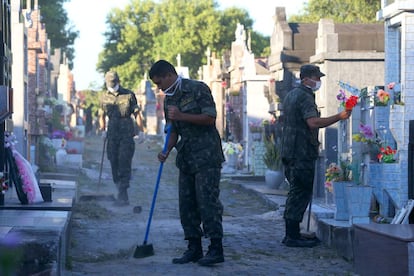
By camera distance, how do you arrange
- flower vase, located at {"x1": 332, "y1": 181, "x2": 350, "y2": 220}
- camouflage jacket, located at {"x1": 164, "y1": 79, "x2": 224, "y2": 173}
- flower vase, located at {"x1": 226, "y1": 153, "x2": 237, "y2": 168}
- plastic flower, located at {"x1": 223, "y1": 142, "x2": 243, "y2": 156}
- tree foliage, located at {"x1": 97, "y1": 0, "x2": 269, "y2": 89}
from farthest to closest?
tree foliage, located at {"x1": 97, "y1": 0, "x2": 269, "y2": 89}
flower vase, located at {"x1": 226, "y1": 153, "x2": 237, "y2": 168}
plastic flower, located at {"x1": 223, "y1": 142, "x2": 243, "y2": 156}
flower vase, located at {"x1": 332, "y1": 181, "x2": 350, "y2": 220}
camouflage jacket, located at {"x1": 164, "y1": 79, "x2": 224, "y2": 173}

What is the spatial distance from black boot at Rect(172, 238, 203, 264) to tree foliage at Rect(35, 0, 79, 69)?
2013 inches

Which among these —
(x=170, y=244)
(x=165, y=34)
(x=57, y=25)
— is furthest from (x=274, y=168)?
(x=165, y=34)

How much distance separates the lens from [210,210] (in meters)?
7.29

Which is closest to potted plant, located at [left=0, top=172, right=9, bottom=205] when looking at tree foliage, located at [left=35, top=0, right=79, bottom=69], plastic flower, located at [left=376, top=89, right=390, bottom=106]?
plastic flower, located at [left=376, top=89, right=390, bottom=106]

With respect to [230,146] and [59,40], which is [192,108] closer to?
[230,146]

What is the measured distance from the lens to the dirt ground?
23.3ft

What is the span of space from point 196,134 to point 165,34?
227 ft

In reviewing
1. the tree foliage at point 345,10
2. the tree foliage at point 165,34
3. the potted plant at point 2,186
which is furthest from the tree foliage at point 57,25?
the potted plant at point 2,186

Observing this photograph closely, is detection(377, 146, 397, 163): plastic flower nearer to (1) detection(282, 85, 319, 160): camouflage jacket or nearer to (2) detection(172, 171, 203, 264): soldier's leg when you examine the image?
(1) detection(282, 85, 319, 160): camouflage jacket

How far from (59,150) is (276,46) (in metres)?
8.52

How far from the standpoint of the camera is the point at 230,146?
2406 cm

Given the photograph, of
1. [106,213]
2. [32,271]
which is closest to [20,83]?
[106,213]

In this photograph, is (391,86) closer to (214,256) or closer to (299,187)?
(299,187)

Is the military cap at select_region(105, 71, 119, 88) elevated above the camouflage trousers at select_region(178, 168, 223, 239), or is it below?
above
